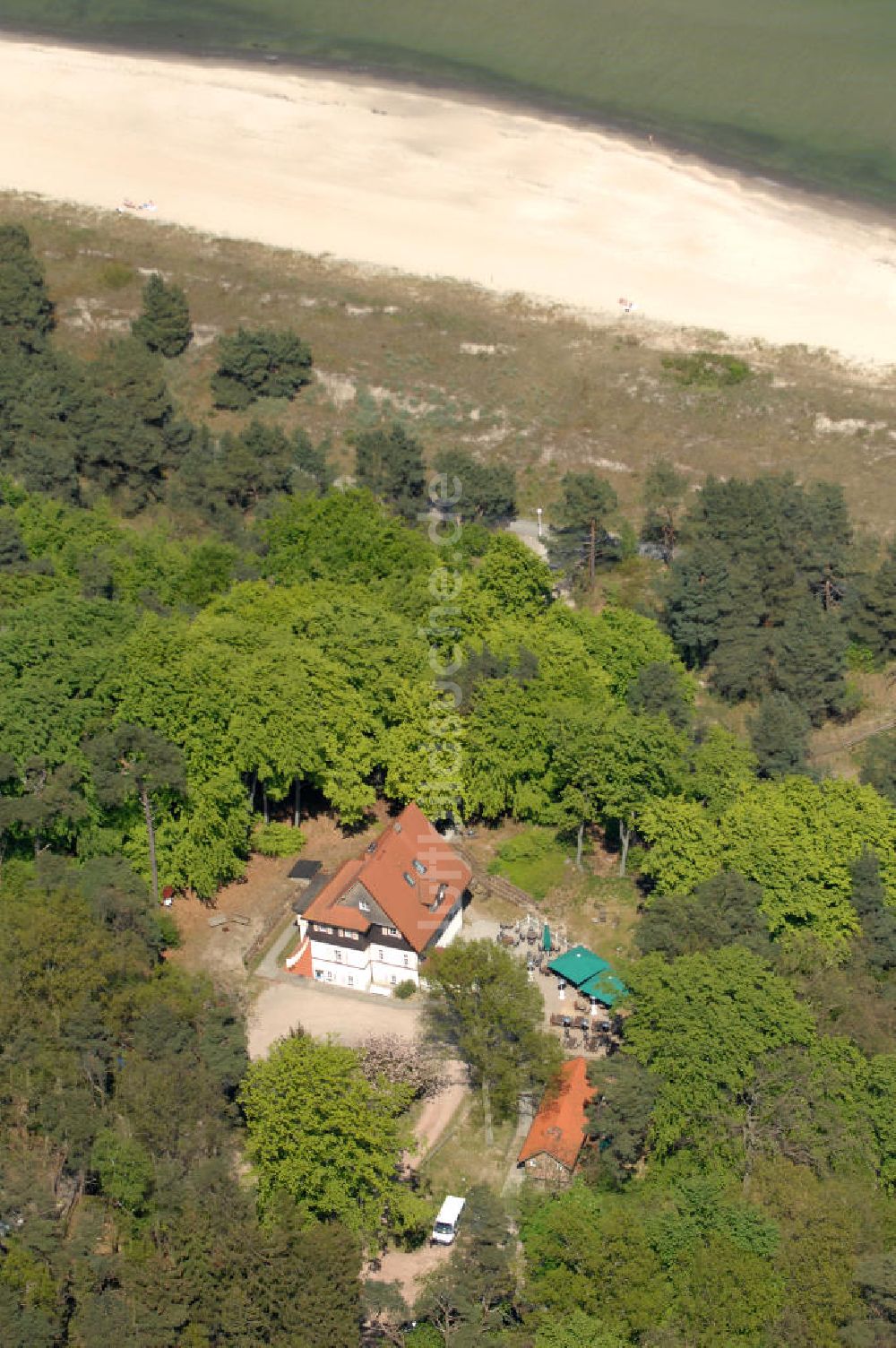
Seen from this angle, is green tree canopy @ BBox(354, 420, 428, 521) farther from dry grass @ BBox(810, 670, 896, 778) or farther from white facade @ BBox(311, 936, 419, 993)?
white facade @ BBox(311, 936, 419, 993)

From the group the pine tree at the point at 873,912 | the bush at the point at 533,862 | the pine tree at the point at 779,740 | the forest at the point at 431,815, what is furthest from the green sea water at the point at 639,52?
the pine tree at the point at 873,912

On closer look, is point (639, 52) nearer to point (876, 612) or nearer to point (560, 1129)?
point (876, 612)

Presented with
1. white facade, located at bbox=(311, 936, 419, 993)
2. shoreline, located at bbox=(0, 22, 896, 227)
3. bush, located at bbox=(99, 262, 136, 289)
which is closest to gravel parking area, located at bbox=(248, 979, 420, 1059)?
white facade, located at bbox=(311, 936, 419, 993)

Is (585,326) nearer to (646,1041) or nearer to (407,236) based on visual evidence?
(407,236)

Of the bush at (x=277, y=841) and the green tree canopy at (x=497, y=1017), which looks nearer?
the green tree canopy at (x=497, y=1017)

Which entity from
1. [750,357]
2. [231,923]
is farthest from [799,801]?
[750,357]

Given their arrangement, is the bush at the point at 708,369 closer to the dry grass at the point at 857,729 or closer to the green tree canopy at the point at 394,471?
the green tree canopy at the point at 394,471
